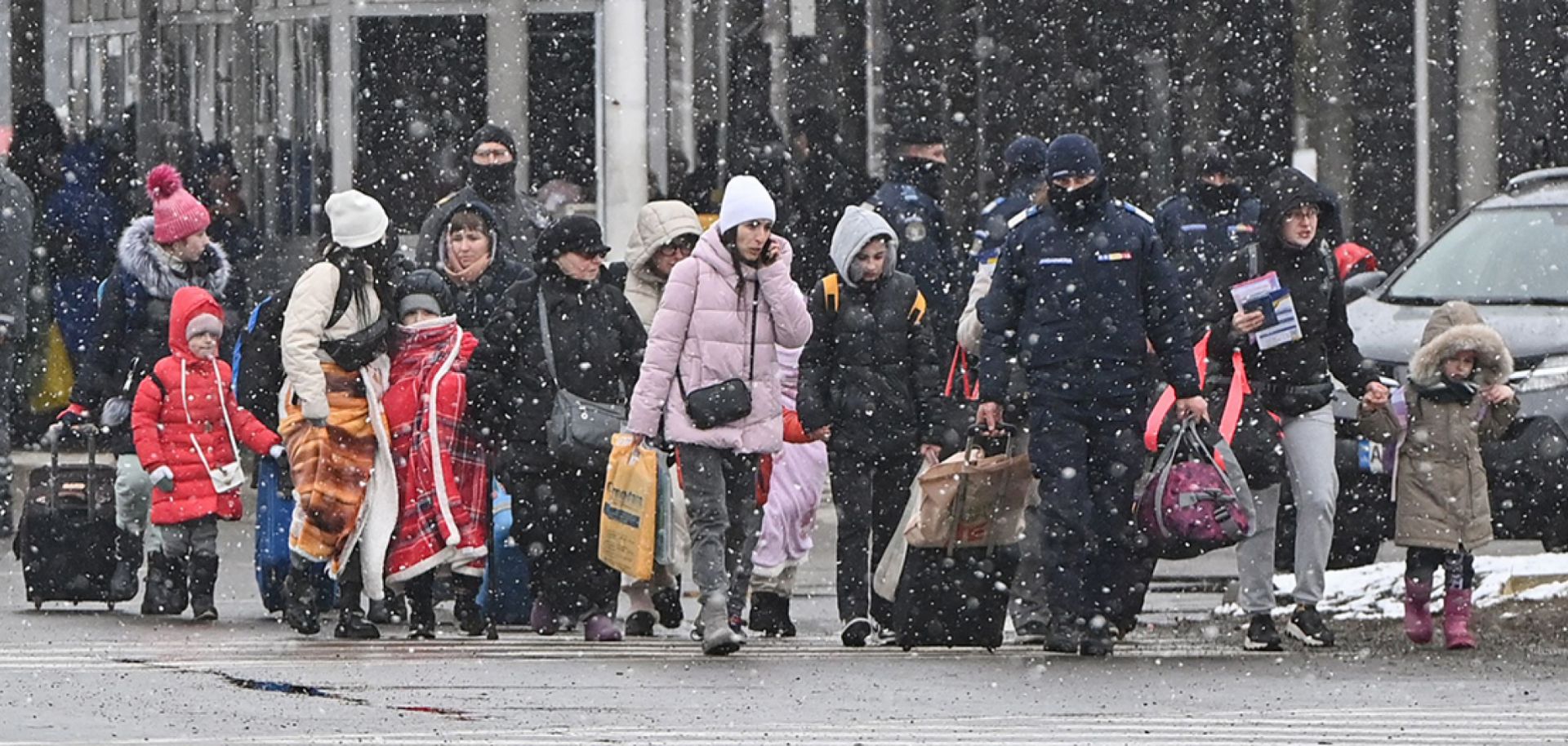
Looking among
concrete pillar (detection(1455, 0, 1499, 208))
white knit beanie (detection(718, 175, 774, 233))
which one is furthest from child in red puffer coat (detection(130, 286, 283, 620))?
concrete pillar (detection(1455, 0, 1499, 208))

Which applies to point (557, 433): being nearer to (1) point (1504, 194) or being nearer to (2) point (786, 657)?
(2) point (786, 657)

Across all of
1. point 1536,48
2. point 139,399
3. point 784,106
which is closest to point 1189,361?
point 139,399

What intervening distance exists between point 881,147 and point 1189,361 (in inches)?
405

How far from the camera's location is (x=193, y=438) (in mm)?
13875

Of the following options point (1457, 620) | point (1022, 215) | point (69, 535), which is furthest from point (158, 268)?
point (1457, 620)

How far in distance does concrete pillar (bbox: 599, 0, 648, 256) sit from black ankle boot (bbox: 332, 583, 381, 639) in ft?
22.7

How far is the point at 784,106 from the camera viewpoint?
22.3m

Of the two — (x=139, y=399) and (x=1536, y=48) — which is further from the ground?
(x=1536, y=48)

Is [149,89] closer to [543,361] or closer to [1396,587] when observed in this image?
[543,361]

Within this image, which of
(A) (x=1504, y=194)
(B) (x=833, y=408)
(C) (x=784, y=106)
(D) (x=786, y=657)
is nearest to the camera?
(D) (x=786, y=657)

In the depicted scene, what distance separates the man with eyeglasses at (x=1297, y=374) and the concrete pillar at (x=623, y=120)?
746 cm

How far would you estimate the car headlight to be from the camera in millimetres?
14508

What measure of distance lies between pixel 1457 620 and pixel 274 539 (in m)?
4.38

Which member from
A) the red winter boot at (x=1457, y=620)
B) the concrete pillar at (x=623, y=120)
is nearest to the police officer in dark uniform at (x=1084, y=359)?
the red winter boot at (x=1457, y=620)
